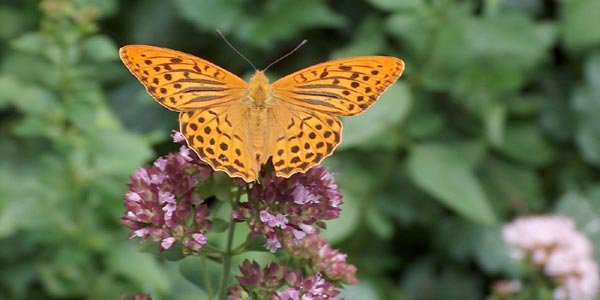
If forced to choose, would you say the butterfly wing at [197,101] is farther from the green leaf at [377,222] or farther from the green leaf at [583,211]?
the green leaf at [583,211]

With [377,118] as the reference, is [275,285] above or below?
below

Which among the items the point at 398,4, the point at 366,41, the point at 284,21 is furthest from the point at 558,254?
the point at 284,21

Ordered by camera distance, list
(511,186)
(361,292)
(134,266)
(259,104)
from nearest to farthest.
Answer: (259,104) < (134,266) < (361,292) < (511,186)

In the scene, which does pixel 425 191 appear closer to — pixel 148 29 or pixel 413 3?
pixel 413 3

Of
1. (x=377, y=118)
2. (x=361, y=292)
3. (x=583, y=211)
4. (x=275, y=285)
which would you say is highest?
(x=583, y=211)

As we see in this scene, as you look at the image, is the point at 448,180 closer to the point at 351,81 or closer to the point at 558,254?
the point at 558,254

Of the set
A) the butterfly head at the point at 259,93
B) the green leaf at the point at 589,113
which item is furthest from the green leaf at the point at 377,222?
the butterfly head at the point at 259,93
